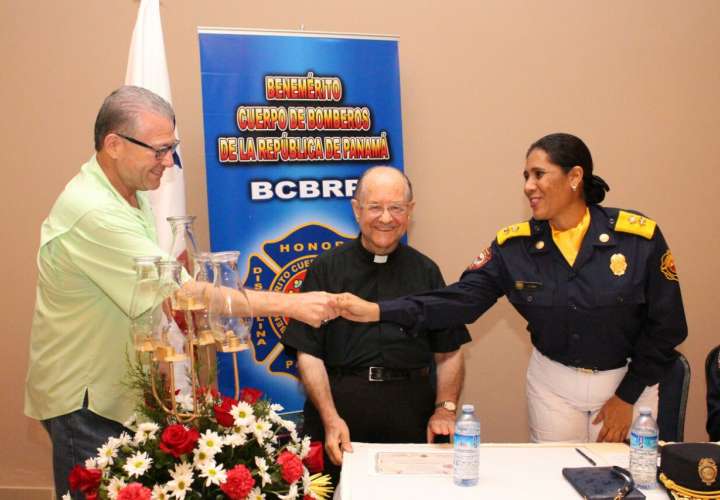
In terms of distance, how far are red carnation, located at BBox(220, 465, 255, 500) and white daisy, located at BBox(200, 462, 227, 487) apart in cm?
1

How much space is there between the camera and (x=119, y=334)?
7.11ft

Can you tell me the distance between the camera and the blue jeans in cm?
215

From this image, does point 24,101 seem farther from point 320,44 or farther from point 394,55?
point 394,55

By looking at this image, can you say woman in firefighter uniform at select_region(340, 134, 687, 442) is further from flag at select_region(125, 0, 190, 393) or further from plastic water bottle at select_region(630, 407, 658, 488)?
flag at select_region(125, 0, 190, 393)

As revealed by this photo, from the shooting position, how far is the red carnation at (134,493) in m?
1.47

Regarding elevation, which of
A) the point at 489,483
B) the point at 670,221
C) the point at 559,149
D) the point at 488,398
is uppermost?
the point at 559,149

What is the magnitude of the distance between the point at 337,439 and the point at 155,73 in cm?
210

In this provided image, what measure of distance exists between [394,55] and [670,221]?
2204 millimetres

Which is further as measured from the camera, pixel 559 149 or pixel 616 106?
pixel 616 106

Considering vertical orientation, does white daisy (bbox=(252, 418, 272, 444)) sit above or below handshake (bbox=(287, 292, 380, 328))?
below

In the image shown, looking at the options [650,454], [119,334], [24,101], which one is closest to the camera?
[650,454]

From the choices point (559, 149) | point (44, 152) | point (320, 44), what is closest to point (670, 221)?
point (559, 149)

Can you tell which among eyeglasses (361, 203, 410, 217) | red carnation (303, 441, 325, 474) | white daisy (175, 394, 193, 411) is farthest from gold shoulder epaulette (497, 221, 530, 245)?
white daisy (175, 394, 193, 411)

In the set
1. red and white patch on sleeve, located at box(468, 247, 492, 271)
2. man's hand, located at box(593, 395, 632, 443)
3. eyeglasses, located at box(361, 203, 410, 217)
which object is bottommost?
man's hand, located at box(593, 395, 632, 443)
